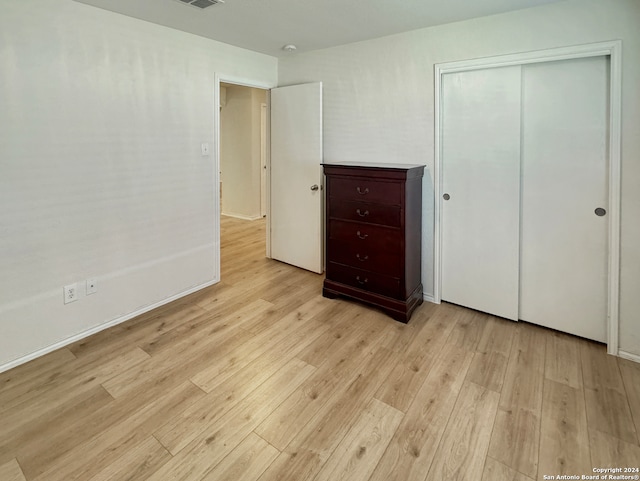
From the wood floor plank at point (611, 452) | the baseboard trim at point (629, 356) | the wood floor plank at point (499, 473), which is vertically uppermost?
the baseboard trim at point (629, 356)

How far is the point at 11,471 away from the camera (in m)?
1.49

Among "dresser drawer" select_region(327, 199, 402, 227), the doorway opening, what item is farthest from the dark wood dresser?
the doorway opening

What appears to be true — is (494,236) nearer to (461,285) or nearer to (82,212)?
(461,285)

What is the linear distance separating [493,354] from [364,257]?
1154 mm

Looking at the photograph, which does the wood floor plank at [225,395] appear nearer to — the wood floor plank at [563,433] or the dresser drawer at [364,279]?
the dresser drawer at [364,279]

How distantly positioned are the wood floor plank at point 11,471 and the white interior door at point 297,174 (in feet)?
8.93

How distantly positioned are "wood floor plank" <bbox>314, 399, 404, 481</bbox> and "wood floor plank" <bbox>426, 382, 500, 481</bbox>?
0.77 ft

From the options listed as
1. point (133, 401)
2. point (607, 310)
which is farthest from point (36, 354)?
point (607, 310)

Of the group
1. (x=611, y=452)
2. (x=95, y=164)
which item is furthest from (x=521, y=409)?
(x=95, y=164)

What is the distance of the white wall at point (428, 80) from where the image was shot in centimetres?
214

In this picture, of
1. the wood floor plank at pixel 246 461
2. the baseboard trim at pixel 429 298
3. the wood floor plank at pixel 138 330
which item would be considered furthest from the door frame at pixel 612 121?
the wood floor plank at pixel 138 330

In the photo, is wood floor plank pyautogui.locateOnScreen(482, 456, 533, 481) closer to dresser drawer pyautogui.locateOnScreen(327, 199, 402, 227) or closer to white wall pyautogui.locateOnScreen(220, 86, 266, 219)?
dresser drawer pyautogui.locateOnScreen(327, 199, 402, 227)

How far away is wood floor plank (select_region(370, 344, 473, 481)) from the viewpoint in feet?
4.92

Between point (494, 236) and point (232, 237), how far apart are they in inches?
144
